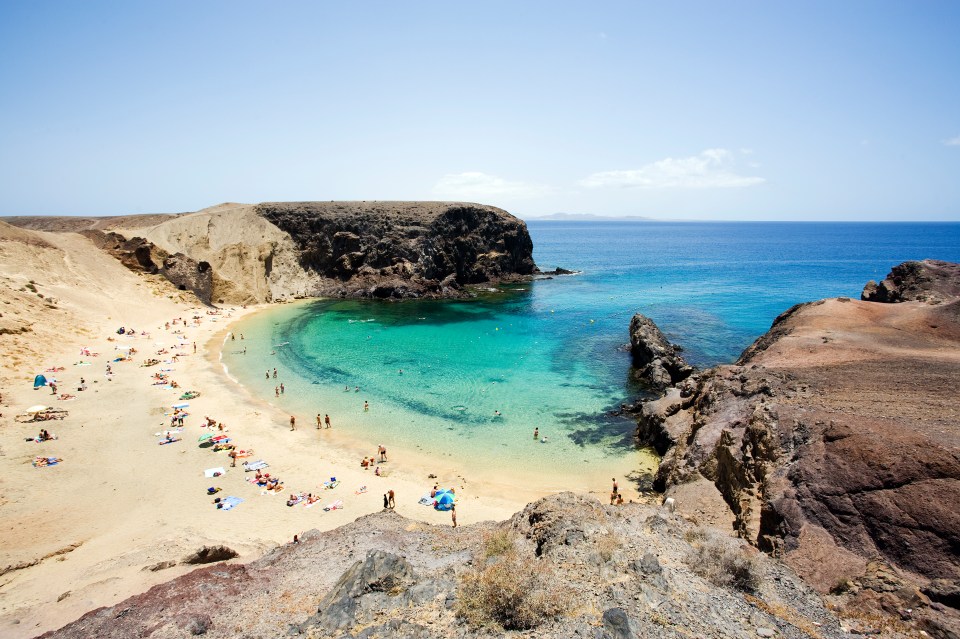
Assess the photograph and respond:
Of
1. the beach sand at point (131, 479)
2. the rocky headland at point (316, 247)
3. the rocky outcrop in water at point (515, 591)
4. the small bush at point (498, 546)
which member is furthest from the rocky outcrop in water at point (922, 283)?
the rocky headland at point (316, 247)

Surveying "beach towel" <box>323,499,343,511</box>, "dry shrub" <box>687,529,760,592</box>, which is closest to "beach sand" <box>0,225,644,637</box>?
"beach towel" <box>323,499,343,511</box>

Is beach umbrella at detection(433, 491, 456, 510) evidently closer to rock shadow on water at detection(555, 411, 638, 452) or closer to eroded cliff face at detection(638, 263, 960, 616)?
rock shadow on water at detection(555, 411, 638, 452)

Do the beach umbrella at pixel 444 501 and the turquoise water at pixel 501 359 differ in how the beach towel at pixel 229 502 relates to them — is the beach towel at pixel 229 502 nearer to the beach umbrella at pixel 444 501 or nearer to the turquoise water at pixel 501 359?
the turquoise water at pixel 501 359

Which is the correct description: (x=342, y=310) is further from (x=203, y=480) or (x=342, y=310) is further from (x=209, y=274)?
(x=203, y=480)

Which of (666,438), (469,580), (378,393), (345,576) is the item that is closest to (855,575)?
(469,580)

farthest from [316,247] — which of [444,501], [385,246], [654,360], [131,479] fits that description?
[444,501]

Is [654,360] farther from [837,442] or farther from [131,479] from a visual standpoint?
[131,479]
